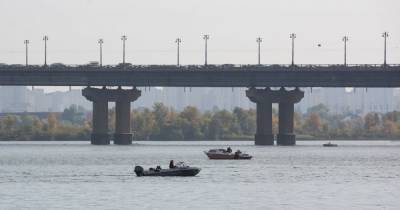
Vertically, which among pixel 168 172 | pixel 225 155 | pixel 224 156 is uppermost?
pixel 225 155

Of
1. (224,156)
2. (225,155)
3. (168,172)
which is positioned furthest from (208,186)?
(224,156)

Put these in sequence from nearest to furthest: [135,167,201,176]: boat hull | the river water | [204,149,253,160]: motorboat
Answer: the river water < [135,167,201,176]: boat hull < [204,149,253,160]: motorboat

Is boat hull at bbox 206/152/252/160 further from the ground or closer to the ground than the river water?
further from the ground

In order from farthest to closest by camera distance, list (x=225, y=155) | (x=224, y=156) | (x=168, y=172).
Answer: (x=224, y=156), (x=225, y=155), (x=168, y=172)

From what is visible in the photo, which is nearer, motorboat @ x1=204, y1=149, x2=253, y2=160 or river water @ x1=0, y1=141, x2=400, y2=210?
river water @ x1=0, y1=141, x2=400, y2=210

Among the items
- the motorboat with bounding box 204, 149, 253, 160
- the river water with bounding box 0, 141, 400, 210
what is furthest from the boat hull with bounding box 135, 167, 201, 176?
the motorboat with bounding box 204, 149, 253, 160

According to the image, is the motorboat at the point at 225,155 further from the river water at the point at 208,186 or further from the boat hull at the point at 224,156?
the river water at the point at 208,186

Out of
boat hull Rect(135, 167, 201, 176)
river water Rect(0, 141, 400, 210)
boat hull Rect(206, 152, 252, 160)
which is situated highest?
boat hull Rect(206, 152, 252, 160)

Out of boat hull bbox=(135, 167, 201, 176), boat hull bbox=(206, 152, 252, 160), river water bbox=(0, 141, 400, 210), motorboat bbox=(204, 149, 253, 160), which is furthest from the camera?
motorboat bbox=(204, 149, 253, 160)

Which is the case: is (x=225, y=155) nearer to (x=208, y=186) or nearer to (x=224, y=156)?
(x=224, y=156)

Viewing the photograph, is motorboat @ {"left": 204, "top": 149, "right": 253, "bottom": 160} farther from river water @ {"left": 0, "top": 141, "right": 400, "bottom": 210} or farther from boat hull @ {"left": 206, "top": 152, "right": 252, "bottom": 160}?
river water @ {"left": 0, "top": 141, "right": 400, "bottom": 210}

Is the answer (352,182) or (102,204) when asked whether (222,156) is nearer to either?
(352,182)

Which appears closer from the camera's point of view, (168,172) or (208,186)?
(208,186)

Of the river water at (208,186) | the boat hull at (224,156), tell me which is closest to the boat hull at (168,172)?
the river water at (208,186)
